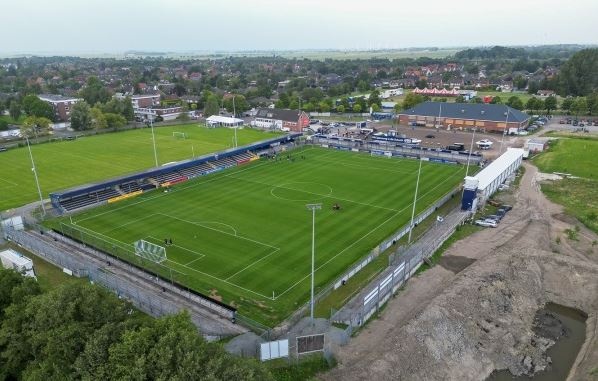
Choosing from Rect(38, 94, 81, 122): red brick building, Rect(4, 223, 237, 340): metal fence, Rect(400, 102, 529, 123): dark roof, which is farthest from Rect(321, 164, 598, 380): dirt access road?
Rect(38, 94, 81, 122): red brick building

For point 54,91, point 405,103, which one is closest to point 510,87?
point 405,103

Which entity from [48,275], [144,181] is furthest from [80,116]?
[48,275]

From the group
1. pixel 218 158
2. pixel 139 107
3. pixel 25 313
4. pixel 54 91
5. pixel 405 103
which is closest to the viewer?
pixel 25 313

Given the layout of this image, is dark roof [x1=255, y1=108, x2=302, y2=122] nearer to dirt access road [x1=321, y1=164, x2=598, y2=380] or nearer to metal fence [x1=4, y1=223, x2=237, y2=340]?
dirt access road [x1=321, y1=164, x2=598, y2=380]

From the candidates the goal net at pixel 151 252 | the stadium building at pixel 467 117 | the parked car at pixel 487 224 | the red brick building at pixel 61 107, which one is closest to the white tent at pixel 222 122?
the red brick building at pixel 61 107

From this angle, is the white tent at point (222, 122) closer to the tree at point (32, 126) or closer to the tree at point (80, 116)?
the tree at point (80, 116)

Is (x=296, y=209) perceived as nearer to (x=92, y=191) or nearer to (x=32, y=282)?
(x=92, y=191)
